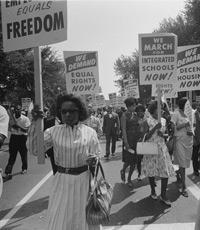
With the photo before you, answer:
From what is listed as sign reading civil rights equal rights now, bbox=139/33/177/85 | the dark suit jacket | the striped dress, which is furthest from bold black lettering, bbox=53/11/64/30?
the dark suit jacket

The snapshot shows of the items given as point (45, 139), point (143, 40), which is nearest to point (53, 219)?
point (45, 139)

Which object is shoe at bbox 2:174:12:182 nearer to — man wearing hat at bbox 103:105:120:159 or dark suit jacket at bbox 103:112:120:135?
man wearing hat at bbox 103:105:120:159

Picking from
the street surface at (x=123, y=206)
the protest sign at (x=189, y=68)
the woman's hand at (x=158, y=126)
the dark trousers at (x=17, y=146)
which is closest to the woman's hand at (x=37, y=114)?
the street surface at (x=123, y=206)

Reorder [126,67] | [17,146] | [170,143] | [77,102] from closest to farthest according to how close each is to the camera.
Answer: [77,102]
[170,143]
[17,146]
[126,67]

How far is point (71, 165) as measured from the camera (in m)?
3.98

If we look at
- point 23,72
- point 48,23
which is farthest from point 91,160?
point 23,72

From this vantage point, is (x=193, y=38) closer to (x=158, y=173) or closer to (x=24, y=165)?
(x=24, y=165)

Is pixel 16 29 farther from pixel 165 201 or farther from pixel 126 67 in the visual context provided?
pixel 126 67

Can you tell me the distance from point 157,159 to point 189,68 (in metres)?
4.86

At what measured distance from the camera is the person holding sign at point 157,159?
7.17 meters

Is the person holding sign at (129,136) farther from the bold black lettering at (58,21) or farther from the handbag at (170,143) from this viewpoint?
the bold black lettering at (58,21)

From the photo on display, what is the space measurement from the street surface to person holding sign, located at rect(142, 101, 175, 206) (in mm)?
384

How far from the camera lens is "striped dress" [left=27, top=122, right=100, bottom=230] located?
12.6ft

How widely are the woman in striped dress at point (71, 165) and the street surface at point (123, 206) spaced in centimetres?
232
